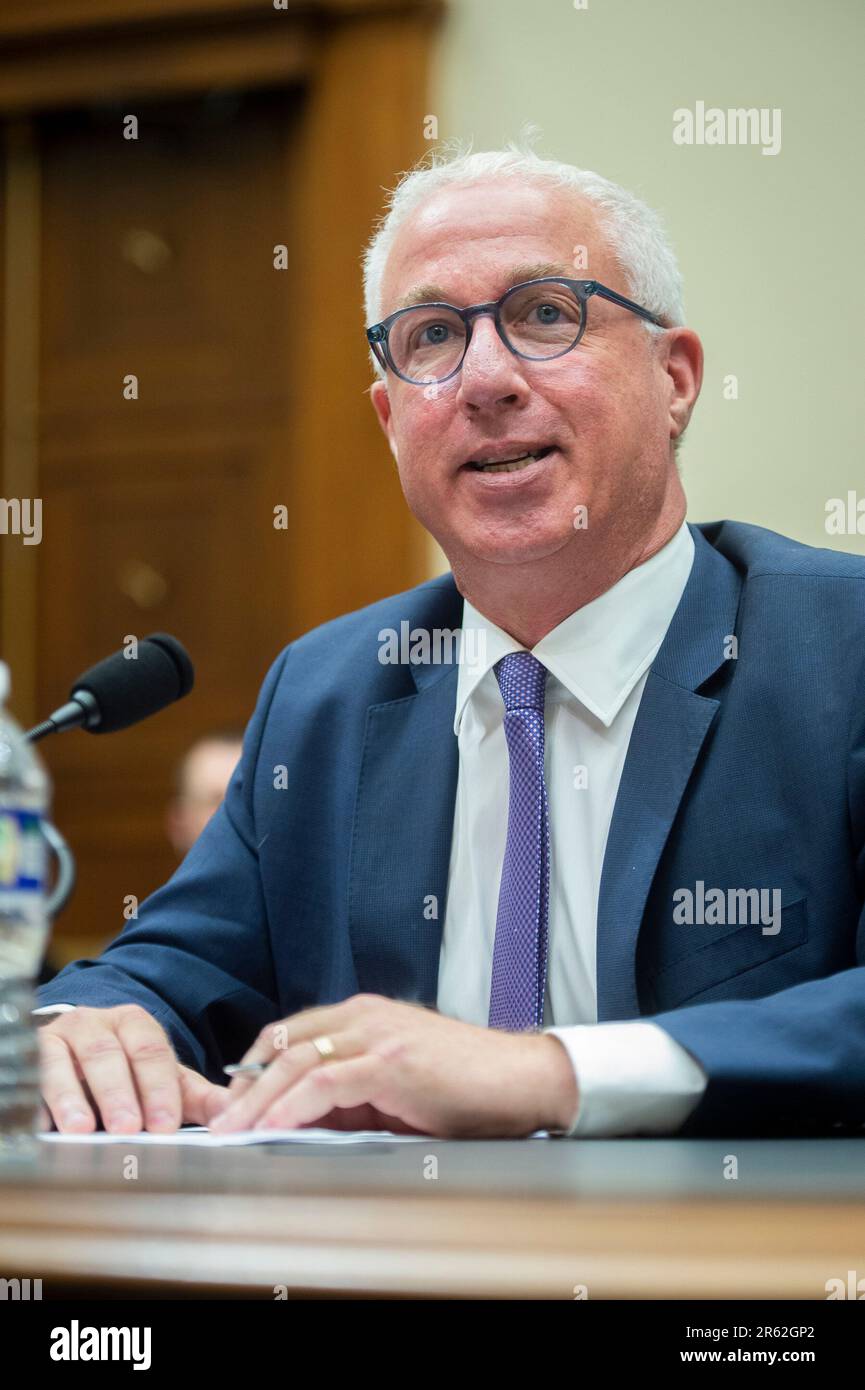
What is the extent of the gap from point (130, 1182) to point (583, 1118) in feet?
1.17

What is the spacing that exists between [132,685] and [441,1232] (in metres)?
0.81

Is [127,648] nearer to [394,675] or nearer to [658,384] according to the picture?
[394,675]

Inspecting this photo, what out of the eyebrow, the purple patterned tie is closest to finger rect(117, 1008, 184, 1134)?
the purple patterned tie

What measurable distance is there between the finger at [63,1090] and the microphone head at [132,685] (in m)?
0.26

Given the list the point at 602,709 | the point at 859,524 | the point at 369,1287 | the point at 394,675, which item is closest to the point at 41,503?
the point at 859,524

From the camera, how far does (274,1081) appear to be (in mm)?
971

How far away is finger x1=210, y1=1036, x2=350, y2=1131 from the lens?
0.96m

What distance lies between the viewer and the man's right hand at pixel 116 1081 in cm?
109

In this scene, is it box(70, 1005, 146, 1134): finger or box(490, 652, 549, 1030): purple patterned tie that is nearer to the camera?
box(70, 1005, 146, 1134): finger

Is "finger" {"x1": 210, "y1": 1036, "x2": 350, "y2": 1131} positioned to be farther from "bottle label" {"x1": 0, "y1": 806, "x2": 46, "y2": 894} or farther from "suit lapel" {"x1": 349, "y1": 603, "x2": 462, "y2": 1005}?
"suit lapel" {"x1": 349, "y1": 603, "x2": 462, "y2": 1005}

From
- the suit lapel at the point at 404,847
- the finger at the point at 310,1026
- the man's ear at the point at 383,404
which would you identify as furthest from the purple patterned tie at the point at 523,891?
the man's ear at the point at 383,404

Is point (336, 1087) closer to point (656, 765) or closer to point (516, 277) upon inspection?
point (656, 765)

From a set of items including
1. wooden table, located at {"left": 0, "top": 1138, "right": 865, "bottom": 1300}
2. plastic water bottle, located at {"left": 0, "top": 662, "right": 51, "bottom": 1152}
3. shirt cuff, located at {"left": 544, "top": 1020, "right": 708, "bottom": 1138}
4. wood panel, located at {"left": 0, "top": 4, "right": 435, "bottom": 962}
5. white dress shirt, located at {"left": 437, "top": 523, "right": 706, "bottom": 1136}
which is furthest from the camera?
wood panel, located at {"left": 0, "top": 4, "right": 435, "bottom": 962}

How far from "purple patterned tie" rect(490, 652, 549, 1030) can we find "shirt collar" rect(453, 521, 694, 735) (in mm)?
67
